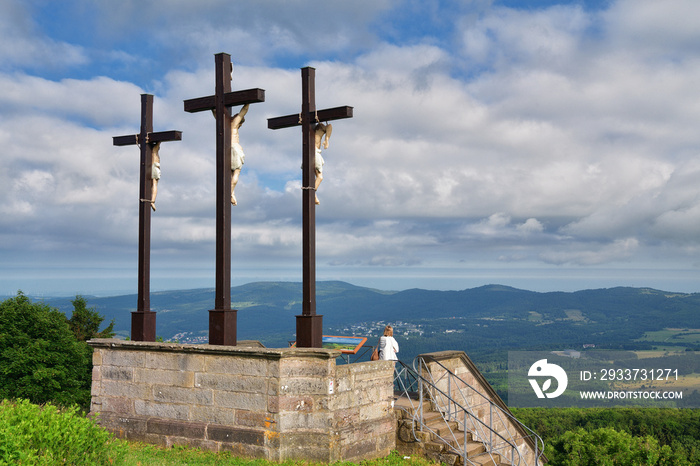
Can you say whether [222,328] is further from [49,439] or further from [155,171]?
[49,439]

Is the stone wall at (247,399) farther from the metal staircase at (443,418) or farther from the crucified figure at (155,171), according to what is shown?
the crucified figure at (155,171)

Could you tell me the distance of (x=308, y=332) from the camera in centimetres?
1242

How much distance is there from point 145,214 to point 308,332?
17.9ft

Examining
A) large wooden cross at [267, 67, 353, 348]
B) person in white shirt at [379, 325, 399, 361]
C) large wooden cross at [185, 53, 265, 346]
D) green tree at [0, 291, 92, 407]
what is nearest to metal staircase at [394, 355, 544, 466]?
person in white shirt at [379, 325, 399, 361]

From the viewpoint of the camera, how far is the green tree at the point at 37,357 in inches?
772

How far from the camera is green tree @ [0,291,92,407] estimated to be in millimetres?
19609

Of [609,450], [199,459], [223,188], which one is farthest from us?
[609,450]

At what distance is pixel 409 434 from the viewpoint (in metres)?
13.1

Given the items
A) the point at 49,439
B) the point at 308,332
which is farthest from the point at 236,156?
the point at 49,439

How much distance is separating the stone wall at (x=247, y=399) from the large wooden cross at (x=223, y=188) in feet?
2.56

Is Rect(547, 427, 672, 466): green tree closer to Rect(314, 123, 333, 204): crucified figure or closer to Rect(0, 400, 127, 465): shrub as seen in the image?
Rect(314, 123, 333, 204): crucified figure

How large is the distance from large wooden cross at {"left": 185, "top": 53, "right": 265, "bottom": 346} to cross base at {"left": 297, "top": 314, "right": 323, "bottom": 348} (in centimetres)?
151

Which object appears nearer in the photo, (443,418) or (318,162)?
(318,162)

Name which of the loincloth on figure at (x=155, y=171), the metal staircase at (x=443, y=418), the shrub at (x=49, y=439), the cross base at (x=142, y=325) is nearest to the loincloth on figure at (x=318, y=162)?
the loincloth on figure at (x=155, y=171)
